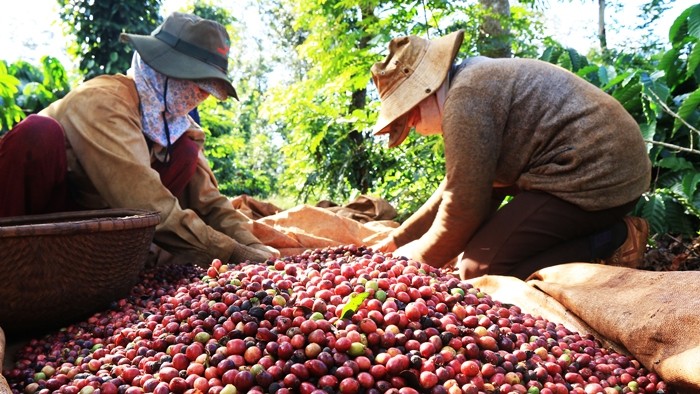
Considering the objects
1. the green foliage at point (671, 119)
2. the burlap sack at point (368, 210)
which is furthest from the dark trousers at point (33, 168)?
the green foliage at point (671, 119)

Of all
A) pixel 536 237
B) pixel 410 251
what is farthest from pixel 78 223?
pixel 536 237

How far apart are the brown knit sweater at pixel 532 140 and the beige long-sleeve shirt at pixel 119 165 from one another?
119cm

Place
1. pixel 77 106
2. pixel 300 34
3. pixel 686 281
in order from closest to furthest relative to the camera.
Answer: pixel 686 281 → pixel 77 106 → pixel 300 34

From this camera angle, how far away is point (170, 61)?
2873 millimetres

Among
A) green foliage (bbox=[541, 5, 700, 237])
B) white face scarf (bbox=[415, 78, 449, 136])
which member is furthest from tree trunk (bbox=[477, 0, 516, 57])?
white face scarf (bbox=[415, 78, 449, 136])

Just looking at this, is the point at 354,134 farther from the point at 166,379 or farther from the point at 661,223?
the point at 166,379

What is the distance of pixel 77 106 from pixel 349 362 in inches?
78.2

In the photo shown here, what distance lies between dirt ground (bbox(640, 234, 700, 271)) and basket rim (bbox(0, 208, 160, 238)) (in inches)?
115

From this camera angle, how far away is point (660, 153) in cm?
396

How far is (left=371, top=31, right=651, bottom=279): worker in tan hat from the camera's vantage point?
2436 millimetres

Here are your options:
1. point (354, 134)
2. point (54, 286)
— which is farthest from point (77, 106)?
point (354, 134)

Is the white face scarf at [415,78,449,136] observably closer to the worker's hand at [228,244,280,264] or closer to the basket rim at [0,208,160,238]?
the worker's hand at [228,244,280,264]

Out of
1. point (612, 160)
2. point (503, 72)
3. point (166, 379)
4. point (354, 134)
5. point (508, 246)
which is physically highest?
point (503, 72)

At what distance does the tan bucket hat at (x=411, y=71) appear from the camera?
2.53 metres
